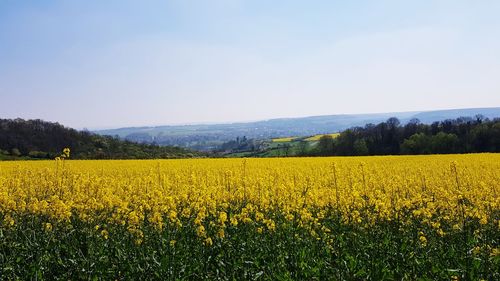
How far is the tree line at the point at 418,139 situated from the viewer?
2226 inches

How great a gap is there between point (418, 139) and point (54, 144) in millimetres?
57884

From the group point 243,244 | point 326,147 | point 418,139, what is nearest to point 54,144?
point 326,147

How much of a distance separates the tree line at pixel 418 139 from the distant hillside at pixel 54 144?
2797cm

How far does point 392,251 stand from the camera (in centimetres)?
743

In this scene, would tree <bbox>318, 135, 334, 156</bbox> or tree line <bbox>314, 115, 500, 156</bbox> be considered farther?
tree <bbox>318, 135, 334, 156</bbox>

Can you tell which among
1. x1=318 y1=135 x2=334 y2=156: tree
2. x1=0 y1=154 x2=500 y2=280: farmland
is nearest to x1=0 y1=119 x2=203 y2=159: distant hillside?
x1=318 y1=135 x2=334 y2=156: tree

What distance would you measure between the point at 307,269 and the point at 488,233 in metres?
4.59

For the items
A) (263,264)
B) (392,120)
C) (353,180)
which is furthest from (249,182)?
(392,120)

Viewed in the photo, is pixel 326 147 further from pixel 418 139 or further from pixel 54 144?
pixel 54 144

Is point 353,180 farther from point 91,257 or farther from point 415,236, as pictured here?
point 91,257

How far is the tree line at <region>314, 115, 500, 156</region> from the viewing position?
56.5 meters

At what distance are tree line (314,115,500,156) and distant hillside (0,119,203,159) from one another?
28.0m

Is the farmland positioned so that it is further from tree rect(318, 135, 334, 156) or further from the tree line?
tree rect(318, 135, 334, 156)

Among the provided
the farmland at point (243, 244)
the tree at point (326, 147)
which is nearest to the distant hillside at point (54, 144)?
the tree at point (326, 147)
